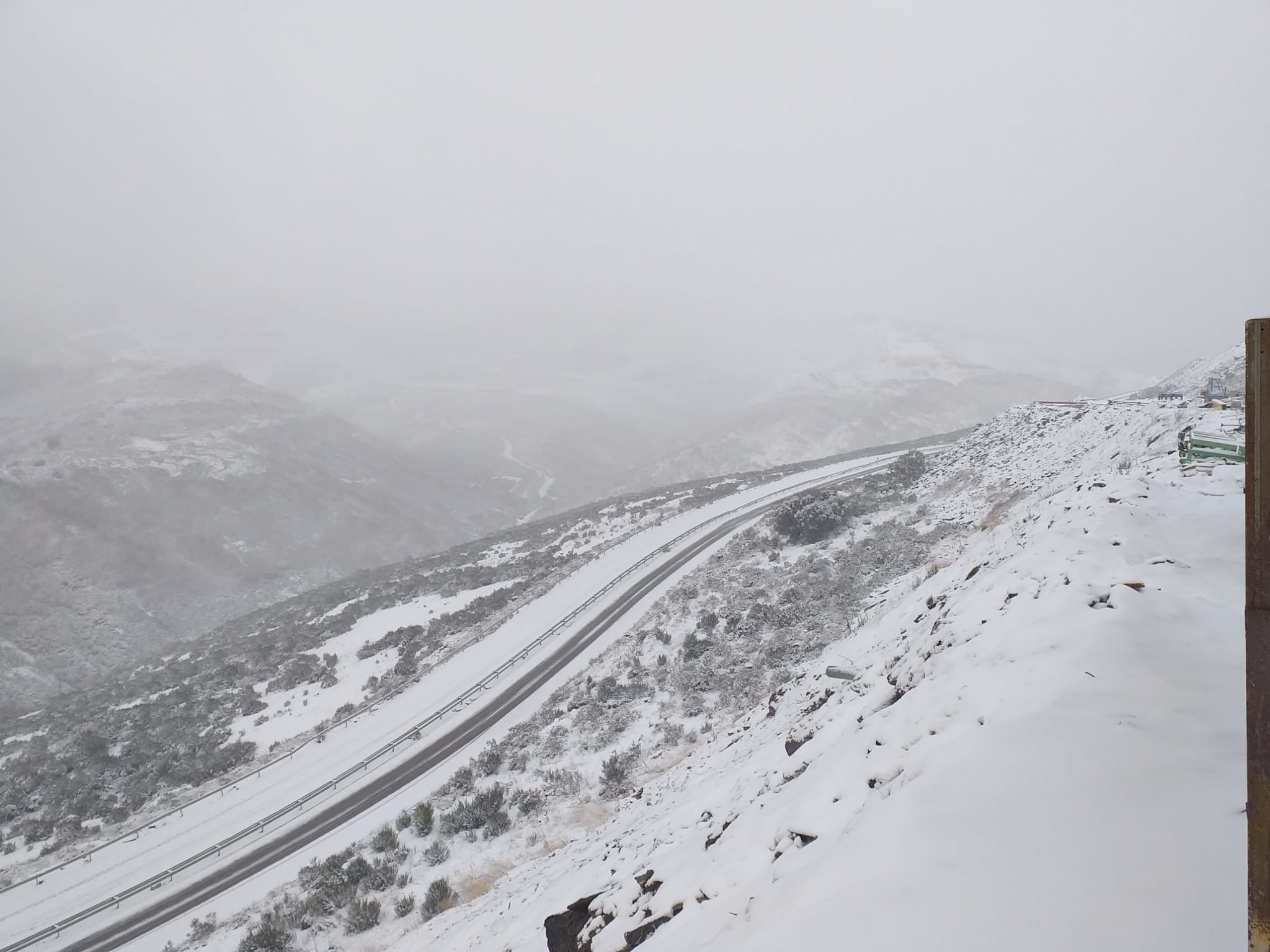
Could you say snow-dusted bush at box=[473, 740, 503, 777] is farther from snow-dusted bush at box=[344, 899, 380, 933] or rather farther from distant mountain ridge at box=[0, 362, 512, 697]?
distant mountain ridge at box=[0, 362, 512, 697]

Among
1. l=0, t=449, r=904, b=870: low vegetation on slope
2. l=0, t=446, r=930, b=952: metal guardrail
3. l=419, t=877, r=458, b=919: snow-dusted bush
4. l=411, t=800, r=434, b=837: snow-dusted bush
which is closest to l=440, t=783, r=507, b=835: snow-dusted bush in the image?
l=411, t=800, r=434, b=837: snow-dusted bush

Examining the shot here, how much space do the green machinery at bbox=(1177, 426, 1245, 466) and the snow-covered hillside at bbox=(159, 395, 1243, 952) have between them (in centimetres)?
36

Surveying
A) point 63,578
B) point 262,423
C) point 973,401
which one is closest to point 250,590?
point 63,578

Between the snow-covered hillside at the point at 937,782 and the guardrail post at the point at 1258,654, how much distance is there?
0.87 meters

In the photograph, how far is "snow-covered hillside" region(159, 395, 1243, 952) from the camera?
12.7 feet

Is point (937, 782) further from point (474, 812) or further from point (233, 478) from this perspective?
point (233, 478)

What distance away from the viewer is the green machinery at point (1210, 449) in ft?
38.3

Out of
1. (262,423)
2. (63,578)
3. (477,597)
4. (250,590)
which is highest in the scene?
(262,423)

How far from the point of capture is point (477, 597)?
110 feet

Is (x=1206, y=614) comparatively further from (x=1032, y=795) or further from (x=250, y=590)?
(x=250, y=590)

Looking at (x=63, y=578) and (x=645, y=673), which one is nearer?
(x=645, y=673)

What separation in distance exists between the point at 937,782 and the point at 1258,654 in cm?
311

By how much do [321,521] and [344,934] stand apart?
256 ft

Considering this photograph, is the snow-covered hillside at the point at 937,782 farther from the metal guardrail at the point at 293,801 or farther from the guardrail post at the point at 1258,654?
the metal guardrail at the point at 293,801
